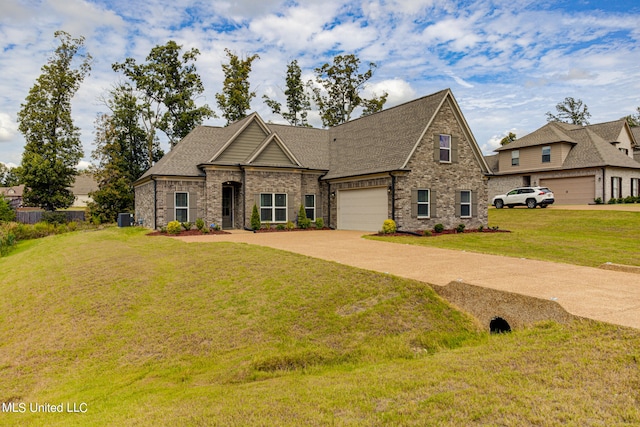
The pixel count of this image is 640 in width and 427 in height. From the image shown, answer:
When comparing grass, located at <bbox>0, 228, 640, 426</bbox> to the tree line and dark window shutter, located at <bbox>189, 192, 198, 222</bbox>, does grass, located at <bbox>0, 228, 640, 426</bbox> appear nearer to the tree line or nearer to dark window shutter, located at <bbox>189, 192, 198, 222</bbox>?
dark window shutter, located at <bbox>189, 192, 198, 222</bbox>

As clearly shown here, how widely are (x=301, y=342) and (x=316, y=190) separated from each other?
18370mm

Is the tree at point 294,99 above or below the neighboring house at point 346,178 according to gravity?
above

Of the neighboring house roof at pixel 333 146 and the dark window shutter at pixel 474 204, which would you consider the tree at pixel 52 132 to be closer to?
the neighboring house roof at pixel 333 146

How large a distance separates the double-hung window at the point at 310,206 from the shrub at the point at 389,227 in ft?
20.0

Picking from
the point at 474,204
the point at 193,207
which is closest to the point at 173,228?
the point at 193,207

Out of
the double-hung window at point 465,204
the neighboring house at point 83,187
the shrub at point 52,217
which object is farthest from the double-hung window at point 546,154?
the neighboring house at point 83,187

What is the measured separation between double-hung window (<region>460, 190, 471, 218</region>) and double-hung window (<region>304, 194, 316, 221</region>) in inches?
330

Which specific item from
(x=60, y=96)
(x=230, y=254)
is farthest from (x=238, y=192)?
(x=60, y=96)

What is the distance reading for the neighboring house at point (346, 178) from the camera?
20250 mm

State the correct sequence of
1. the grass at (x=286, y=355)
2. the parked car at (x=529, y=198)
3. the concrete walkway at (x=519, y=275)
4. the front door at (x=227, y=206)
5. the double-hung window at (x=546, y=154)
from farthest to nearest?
the double-hung window at (x=546, y=154) → the parked car at (x=529, y=198) → the front door at (x=227, y=206) → the concrete walkway at (x=519, y=275) → the grass at (x=286, y=355)

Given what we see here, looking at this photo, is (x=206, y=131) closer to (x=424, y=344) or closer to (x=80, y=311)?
(x=80, y=311)

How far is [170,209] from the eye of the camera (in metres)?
21.2

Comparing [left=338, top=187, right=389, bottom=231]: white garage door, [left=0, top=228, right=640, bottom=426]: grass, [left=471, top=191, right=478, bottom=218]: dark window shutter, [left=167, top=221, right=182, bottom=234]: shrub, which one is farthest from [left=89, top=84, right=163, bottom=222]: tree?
[left=471, top=191, right=478, bottom=218]: dark window shutter

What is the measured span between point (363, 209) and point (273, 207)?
5.03 metres
